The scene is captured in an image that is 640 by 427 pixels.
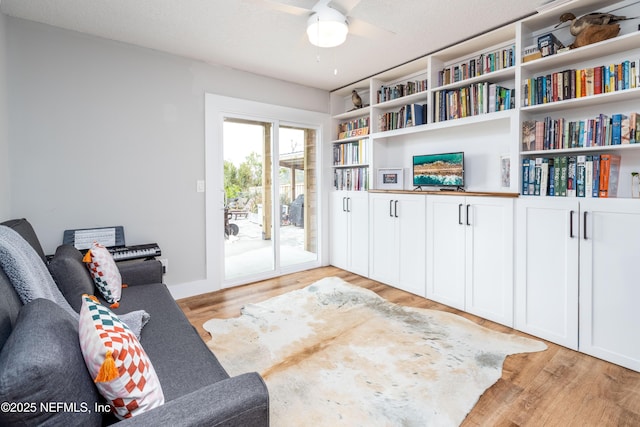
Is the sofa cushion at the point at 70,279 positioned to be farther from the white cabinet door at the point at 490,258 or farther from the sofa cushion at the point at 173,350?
the white cabinet door at the point at 490,258

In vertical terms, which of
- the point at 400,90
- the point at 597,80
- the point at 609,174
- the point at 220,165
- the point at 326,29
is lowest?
the point at 609,174

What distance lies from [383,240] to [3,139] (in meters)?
3.50

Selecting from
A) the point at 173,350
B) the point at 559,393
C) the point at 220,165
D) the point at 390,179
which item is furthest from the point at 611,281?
the point at 220,165

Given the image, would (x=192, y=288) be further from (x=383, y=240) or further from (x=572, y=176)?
(x=572, y=176)

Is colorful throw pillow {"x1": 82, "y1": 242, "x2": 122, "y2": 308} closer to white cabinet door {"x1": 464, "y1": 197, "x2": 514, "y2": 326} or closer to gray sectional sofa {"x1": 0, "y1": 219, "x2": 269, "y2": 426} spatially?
gray sectional sofa {"x1": 0, "y1": 219, "x2": 269, "y2": 426}

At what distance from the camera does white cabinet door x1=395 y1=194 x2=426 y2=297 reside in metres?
3.34

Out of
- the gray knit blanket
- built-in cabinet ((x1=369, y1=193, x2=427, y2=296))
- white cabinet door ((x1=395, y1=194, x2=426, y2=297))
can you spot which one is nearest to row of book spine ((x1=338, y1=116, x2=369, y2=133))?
built-in cabinet ((x1=369, y1=193, x2=427, y2=296))

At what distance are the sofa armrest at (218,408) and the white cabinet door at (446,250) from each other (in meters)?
2.51

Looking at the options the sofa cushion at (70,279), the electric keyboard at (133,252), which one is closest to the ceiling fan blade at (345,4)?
the sofa cushion at (70,279)

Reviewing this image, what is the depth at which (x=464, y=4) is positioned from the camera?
2354mm

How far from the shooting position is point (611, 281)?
83.8 inches

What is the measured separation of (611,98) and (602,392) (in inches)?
75.5

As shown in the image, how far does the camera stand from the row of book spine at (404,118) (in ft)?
11.3

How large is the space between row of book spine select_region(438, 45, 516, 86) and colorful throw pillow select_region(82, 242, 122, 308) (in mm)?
3337
